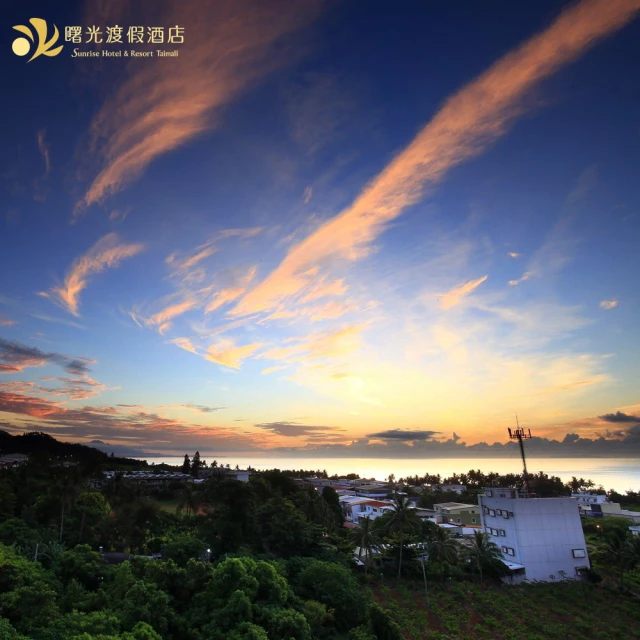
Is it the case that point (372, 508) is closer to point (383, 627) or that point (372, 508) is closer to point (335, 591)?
point (335, 591)

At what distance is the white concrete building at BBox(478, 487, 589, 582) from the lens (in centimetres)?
3769

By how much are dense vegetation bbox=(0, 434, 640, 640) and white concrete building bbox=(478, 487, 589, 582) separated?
1.96 meters

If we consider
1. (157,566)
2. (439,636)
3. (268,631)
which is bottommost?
(439,636)

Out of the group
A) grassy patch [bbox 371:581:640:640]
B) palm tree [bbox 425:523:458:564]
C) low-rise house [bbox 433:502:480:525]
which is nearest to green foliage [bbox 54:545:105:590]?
grassy patch [bbox 371:581:640:640]

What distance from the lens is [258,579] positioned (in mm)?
21469

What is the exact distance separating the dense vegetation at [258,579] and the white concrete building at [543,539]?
77.2 inches

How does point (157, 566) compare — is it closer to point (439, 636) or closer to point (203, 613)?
point (203, 613)

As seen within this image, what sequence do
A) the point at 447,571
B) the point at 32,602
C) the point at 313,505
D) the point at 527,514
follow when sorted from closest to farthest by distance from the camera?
the point at 32,602 → the point at 447,571 → the point at 527,514 → the point at 313,505

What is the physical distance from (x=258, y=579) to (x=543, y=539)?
29.2 m

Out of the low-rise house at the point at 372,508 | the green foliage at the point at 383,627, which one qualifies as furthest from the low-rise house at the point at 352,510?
the green foliage at the point at 383,627

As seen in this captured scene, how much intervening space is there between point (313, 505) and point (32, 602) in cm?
2722

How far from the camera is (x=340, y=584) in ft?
84.0

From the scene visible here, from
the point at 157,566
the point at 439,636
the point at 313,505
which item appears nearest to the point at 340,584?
the point at 439,636

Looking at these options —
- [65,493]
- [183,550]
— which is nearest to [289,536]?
[183,550]
